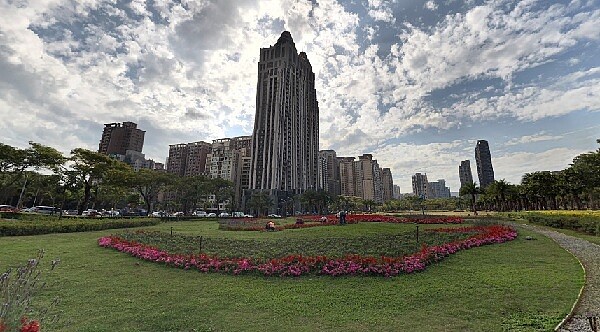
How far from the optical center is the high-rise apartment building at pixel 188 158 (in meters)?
134

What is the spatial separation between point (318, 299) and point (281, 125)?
98.2 m

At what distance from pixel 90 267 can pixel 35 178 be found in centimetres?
4882

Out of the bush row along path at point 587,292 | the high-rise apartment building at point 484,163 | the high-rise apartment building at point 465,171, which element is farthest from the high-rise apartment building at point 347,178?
the bush row along path at point 587,292

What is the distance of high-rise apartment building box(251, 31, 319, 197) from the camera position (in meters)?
102

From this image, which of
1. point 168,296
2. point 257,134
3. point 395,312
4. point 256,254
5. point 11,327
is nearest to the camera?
point 11,327

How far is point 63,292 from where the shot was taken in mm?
7715

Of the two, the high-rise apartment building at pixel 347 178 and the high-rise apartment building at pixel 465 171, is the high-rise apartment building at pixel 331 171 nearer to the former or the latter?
the high-rise apartment building at pixel 347 178

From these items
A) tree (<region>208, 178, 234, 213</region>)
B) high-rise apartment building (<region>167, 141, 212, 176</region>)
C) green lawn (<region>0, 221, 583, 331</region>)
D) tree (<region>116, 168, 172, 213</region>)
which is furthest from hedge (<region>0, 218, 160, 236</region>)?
high-rise apartment building (<region>167, 141, 212, 176</region>)

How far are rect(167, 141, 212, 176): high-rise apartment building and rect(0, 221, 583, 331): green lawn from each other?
421 ft

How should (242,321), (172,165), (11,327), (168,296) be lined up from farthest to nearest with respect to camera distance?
1. (172,165)
2. (168,296)
3. (242,321)
4. (11,327)

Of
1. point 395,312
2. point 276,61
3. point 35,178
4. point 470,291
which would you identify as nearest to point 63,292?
point 395,312

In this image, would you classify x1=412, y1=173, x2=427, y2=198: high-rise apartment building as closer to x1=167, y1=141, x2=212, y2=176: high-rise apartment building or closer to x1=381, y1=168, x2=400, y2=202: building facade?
x1=381, y1=168, x2=400, y2=202: building facade

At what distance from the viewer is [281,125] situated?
104 meters

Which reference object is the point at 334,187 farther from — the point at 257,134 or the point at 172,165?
the point at 172,165
